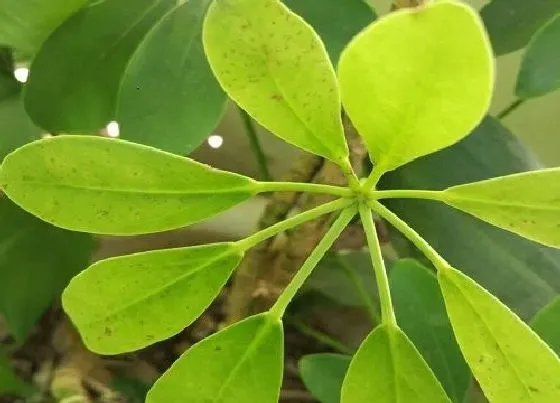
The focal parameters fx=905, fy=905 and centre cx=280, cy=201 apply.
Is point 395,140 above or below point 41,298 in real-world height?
above

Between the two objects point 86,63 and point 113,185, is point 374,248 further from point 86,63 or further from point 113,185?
point 86,63

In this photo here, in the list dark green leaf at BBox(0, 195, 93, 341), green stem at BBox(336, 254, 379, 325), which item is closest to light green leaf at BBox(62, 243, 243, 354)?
dark green leaf at BBox(0, 195, 93, 341)

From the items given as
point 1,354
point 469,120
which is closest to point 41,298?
point 1,354

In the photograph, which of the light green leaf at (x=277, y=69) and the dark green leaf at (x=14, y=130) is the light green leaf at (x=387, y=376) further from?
the dark green leaf at (x=14, y=130)

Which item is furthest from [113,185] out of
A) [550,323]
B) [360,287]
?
[360,287]

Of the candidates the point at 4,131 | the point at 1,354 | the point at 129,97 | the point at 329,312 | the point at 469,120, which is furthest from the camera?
the point at 329,312

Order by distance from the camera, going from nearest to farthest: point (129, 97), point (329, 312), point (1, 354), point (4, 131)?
point (129, 97) → point (4, 131) → point (1, 354) → point (329, 312)

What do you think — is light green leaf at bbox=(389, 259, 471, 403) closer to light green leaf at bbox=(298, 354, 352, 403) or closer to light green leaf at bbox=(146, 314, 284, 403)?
light green leaf at bbox=(298, 354, 352, 403)

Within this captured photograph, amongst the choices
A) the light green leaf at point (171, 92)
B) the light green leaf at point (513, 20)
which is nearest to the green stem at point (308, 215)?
the light green leaf at point (171, 92)

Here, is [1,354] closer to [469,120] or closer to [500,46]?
[500,46]
